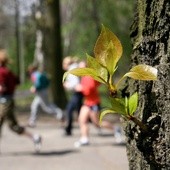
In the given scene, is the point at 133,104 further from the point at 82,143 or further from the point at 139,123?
the point at 82,143

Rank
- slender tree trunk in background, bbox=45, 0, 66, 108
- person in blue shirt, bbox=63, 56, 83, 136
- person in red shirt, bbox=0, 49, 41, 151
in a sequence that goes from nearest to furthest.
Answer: person in red shirt, bbox=0, 49, 41, 151
person in blue shirt, bbox=63, 56, 83, 136
slender tree trunk in background, bbox=45, 0, 66, 108

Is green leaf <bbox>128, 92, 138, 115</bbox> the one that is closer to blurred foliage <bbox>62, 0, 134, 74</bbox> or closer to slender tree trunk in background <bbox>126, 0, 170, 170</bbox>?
slender tree trunk in background <bbox>126, 0, 170, 170</bbox>

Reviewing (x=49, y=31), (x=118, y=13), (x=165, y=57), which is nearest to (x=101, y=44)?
(x=165, y=57)

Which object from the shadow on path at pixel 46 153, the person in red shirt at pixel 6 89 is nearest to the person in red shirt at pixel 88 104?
the shadow on path at pixel 46 153

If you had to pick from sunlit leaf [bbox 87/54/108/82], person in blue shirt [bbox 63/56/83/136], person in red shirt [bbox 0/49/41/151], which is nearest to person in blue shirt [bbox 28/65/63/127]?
person in blue shirt [bbox 63/56/83/136]

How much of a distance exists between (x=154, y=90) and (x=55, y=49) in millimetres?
17138

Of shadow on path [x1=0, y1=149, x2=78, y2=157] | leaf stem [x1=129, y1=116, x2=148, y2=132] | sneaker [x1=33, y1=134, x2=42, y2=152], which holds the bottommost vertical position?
Result: shadow on path [x1=0, y1=149, x2=78, y2=157]

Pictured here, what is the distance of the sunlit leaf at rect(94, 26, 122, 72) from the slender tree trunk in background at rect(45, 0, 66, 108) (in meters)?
16.9

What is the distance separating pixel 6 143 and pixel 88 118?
1976mm

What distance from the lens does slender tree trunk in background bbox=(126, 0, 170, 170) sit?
1.57 metres

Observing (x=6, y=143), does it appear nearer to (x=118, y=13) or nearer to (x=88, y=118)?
(x=88, y=118)

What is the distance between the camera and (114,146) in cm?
1157

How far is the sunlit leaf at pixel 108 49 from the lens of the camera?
1.50 meters

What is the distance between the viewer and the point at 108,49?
151cm
